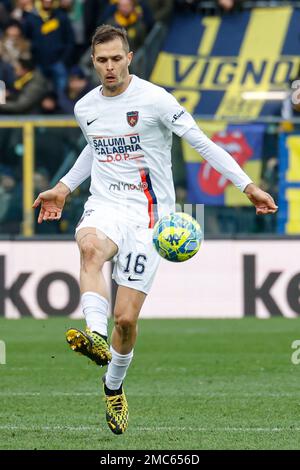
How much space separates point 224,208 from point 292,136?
1.33 metres

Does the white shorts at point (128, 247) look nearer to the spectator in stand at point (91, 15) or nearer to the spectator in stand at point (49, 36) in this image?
the spectator in stand at point (49, 36)

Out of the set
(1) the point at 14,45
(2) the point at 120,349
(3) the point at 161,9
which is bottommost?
(1) the point at 14,45

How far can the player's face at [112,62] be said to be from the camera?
27.0ft

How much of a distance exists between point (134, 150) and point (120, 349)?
133cm

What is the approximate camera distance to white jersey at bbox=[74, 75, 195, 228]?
27.7ft

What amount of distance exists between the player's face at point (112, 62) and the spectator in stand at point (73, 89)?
9.40m

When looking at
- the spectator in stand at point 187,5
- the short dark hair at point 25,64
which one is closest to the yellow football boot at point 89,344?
the short dark hair at point 25,64

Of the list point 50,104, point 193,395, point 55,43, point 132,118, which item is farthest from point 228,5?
point 132,118

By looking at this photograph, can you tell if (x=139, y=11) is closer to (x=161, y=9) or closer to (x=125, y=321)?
(x=161, y=9)

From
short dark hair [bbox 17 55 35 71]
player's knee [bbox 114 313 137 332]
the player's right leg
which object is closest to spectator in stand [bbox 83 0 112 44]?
short dark hair [bbox 17 55 35 71]

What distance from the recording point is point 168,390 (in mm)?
10523

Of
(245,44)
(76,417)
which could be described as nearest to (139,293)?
(76,417)

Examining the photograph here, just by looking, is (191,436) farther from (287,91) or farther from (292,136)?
(287,91)

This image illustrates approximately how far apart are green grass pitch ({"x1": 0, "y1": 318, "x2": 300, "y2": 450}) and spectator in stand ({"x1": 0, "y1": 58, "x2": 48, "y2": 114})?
3392 millimetres
